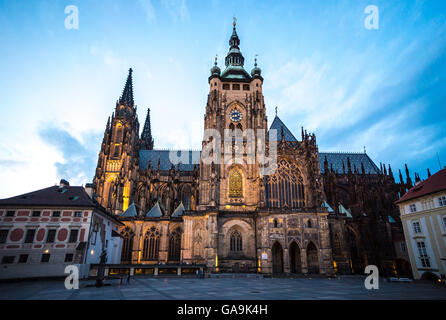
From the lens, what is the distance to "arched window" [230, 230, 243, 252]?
3767 centimetres

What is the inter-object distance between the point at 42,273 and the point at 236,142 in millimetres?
30116

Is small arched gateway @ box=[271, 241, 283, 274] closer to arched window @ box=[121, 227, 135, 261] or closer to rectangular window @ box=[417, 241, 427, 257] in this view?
rectangular window @ box=[417, 241, 427, 257]

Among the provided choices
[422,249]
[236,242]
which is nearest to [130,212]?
[236,242]

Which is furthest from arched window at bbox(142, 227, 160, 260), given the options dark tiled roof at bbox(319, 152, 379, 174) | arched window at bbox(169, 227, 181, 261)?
dark tiled roof at bbox(319, 152, 379, 174)

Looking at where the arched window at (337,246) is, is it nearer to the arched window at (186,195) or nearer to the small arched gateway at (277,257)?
the small arched gateway at (277,257)

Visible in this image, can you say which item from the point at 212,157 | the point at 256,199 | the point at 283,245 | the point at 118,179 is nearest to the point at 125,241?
the point at 118,179

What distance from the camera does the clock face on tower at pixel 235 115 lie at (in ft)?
149

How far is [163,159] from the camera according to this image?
6122 cm

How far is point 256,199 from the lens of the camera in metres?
39.5

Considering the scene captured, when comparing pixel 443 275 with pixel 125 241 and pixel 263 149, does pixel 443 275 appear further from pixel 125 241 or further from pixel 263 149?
pixel 125 241

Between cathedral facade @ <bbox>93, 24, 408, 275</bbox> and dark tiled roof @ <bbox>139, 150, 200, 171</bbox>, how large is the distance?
16.4ft

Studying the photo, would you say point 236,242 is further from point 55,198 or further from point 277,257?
point 55,198

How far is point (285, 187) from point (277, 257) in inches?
420

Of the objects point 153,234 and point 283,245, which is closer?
point 283,245
